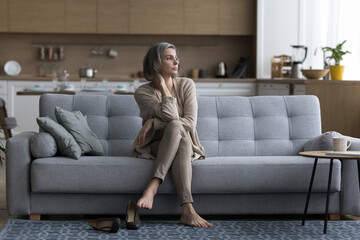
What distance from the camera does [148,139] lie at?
3746 millimetres

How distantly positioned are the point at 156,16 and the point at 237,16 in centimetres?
110

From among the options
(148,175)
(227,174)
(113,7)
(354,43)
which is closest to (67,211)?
(148,175)

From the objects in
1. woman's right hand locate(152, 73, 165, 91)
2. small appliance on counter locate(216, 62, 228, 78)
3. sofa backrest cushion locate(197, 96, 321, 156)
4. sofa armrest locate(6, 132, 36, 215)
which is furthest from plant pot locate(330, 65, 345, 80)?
sofa armrest locate(6, 132, 36, 215)

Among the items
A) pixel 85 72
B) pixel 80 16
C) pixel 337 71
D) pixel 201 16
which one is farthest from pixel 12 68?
pixel 337 71

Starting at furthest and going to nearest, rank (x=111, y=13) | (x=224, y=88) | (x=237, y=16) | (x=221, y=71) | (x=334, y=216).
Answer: (x=221, y=71)
(x=237, y=16)
(x=111, y=13)
(x=224, y=88)
(x=334, y=216)

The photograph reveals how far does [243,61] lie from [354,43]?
189cm

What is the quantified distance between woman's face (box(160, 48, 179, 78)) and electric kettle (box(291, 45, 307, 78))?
3928 millimetres

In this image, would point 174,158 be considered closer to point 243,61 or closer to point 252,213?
point 252,213

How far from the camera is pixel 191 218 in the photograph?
3443mm

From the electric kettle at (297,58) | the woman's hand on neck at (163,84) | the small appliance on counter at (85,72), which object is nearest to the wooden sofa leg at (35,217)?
the woman's hand on neck at (163,84)

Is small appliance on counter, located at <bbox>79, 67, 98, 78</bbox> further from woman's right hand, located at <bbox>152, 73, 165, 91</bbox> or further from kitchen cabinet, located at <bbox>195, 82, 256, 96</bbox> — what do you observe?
woman's right hand, located at <bbox>152, 73, 165, 91</bbox>

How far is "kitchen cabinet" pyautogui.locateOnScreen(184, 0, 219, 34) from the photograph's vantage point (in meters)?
8.38

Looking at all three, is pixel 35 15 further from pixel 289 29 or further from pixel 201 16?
pixel 289 29

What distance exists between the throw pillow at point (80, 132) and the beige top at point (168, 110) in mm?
274
